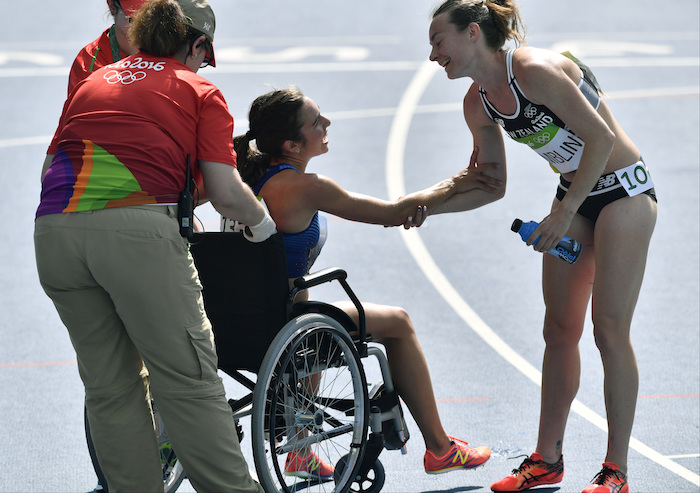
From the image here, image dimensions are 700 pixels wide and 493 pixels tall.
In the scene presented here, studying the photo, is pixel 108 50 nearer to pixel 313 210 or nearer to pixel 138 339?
pixel 313 210

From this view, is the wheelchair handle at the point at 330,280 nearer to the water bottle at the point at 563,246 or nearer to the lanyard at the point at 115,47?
the water bottle at the point at 563,246

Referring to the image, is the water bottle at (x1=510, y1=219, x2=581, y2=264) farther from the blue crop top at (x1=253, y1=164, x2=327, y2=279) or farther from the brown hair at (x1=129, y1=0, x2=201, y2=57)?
the brown hair at (x1=129, y1=0, x2=201, y2=57)

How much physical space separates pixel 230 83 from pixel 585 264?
7.37m

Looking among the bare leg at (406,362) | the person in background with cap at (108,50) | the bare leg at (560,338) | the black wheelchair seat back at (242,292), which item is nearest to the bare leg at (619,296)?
the bare leg at (560,338)

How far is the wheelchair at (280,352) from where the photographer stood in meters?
2.99

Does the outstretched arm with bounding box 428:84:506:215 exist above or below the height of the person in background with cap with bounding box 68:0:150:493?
below

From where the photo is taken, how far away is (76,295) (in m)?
2.75

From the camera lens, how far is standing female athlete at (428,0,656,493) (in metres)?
3.21

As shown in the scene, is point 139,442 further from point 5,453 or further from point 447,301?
point 447,301

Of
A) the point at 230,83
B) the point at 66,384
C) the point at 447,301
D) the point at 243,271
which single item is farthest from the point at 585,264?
the point at 230,83

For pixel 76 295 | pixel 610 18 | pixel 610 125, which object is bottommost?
pixel 76 295

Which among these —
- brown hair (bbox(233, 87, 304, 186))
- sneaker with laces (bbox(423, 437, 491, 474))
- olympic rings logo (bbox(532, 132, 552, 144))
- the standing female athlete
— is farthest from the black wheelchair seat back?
olympic rings logo (bbox(532, 132, 552, 144))

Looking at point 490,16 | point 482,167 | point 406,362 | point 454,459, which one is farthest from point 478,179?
point 454,459

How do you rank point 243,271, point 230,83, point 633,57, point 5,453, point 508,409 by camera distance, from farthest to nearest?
point 633,57, point 230,83, point 508,409, point 5,453, point 243,271
